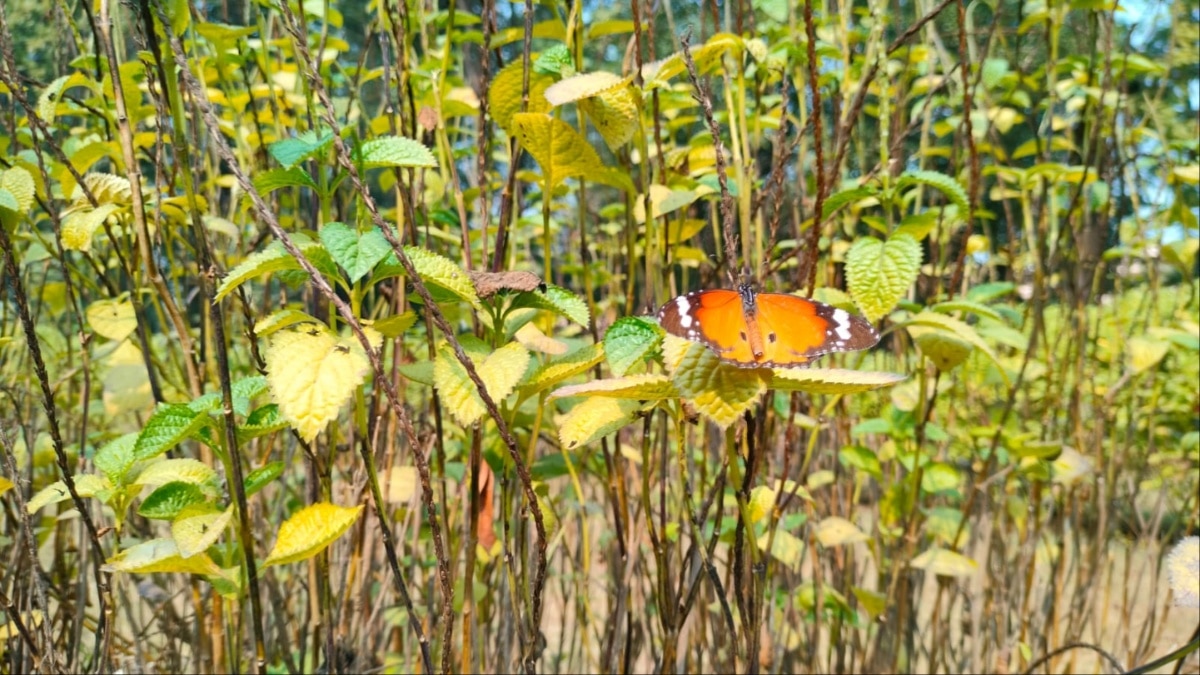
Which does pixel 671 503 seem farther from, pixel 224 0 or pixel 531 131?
pixel 224 0

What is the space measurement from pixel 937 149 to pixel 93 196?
47.2 inches

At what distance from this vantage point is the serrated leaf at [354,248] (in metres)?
0.56

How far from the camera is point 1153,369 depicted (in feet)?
5.16

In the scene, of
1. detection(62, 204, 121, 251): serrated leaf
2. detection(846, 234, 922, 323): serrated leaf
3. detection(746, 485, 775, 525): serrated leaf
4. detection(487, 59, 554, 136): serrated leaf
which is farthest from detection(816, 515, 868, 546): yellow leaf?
detection(62, 204, 121, 251): serrated leaf

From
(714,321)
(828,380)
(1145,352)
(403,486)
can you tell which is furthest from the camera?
(1145,352)

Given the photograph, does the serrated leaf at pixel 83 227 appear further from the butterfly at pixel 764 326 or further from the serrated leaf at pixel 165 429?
the butterfly at pixel 764 326

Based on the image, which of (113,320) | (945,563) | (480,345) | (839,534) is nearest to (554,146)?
(480,345)

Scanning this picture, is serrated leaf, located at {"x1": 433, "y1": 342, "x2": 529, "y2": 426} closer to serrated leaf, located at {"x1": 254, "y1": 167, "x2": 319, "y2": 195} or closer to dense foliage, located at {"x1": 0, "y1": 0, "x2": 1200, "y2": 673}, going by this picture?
dense foliage, located at {"x1": 0, "y1": 0, "x2": 1200, "y2": 673}

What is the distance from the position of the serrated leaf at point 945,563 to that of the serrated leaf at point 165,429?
3.08 ft

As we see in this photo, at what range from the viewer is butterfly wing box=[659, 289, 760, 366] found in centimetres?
60

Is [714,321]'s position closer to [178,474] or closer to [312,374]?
[312,374]

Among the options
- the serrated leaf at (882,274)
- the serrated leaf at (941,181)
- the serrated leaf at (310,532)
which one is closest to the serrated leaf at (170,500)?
the serrated leaf at (310,532)

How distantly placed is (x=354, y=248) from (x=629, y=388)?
215 millimetres

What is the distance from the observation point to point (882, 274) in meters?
0.75
